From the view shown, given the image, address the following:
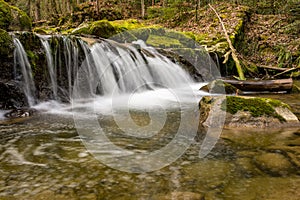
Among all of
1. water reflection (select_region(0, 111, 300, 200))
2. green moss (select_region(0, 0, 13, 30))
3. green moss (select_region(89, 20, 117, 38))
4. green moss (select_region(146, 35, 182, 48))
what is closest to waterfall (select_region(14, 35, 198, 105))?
green moss (select_region(0, 0, 13, 30))

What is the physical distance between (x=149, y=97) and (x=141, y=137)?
4.19 metres

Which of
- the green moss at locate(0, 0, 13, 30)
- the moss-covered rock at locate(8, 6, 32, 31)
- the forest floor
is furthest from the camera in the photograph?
the forest floor

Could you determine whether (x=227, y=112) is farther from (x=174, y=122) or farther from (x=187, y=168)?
(x=187, y=168)

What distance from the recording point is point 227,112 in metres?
5.10

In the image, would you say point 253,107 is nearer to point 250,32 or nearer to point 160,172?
point 160,172

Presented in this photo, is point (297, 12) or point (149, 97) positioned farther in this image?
point (297, 12)

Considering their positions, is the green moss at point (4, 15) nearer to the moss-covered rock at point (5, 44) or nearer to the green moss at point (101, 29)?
the moss-covered rock at point (5, 44)

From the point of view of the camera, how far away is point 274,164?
333 cm

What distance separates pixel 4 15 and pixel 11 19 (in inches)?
16.6

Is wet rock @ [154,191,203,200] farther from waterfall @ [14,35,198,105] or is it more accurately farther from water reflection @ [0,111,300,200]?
waterfall @ [14,35,198,105]

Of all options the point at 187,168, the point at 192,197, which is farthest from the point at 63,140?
the point at 192,197

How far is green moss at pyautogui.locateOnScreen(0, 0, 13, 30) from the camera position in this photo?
8586 millimetres

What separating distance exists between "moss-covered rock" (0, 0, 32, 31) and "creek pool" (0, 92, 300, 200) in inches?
211

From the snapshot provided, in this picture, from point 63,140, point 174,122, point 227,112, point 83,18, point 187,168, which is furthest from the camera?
point 83,18
